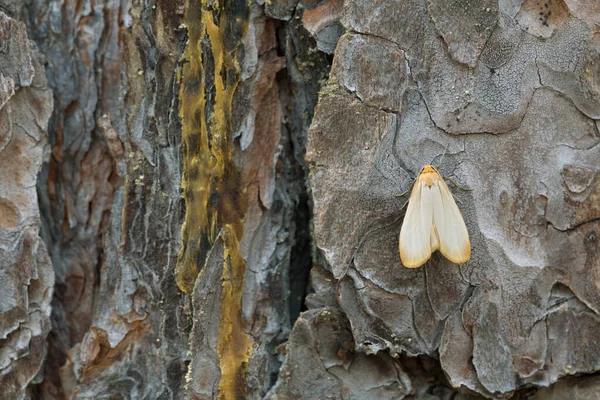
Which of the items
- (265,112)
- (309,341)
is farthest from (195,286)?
(265,112)

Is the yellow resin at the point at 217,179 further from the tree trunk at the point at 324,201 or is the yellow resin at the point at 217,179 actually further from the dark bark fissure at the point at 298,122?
the dark bark fissure at the point at 298,122

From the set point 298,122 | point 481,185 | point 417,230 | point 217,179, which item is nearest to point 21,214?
point 217,179

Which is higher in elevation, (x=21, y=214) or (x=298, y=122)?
(x=298, y=122)

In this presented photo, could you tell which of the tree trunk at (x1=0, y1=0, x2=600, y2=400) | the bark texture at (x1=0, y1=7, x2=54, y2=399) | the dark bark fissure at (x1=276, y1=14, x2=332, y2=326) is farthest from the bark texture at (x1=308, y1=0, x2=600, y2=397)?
the bark texture at (x1=0, y1=7, x2=54, y2=399)

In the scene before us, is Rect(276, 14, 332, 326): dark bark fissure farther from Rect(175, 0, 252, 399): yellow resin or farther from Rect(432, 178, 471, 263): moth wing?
Rect(432, 178, 471, 263): moth wing

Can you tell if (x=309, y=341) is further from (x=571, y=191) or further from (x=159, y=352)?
(x=571, y=191)

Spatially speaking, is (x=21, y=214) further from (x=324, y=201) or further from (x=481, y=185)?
(x=481, y=185)

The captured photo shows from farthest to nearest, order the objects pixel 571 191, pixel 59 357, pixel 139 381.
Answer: pixel 59 357, pixel 139 381, pixel 571 191

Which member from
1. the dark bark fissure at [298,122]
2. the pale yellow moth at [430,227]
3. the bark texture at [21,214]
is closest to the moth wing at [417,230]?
the pale yellow moth at [430,227]
